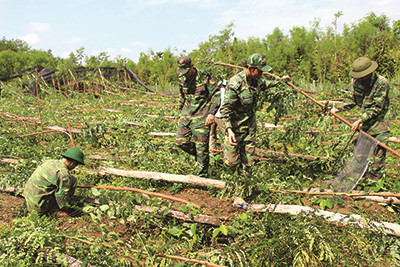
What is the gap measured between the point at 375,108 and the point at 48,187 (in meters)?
3.98

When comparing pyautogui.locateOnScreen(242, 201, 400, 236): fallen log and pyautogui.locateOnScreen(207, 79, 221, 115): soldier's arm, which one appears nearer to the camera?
pyautogui.locateOnScreen(242, 201, 400, 236): fallen log

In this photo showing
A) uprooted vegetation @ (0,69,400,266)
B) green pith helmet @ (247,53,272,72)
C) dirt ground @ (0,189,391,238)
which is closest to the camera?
uprooted vegetation @ (0,69,400,266)

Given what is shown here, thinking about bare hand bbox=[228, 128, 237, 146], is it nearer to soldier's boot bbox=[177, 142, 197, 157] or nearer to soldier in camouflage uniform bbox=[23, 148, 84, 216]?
soldier's boot bbox=[177, 142, 197, 157]

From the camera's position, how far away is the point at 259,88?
3.53 meters

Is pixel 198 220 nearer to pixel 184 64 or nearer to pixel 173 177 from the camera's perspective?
pixel 173 177

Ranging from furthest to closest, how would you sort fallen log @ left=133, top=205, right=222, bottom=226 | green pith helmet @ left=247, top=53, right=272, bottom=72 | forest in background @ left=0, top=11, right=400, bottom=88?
forest in background @ left=0, top=11, right=400, bottom=88, green pith helmet @ left=247, top=53, right=272, bottom=72, fallen log @ left=133, top=205, right=222, bottom=226

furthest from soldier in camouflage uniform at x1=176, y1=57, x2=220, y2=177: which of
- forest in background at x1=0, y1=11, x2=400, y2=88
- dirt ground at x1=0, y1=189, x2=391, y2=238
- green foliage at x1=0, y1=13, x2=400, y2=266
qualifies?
forest in background at x1=0, y1=11, x2=400, y2=88

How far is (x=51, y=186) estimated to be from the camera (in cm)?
316

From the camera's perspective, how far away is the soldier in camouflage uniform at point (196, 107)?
4.03 metres

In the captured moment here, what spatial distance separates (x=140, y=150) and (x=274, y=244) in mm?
3124

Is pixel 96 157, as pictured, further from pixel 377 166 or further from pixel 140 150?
pixel 377 166

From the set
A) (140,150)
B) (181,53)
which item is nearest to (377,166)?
(140,150)

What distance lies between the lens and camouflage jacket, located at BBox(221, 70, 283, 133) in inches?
134

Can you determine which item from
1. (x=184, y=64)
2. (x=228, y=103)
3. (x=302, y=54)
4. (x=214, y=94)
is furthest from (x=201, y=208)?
(x=302, y=54)
